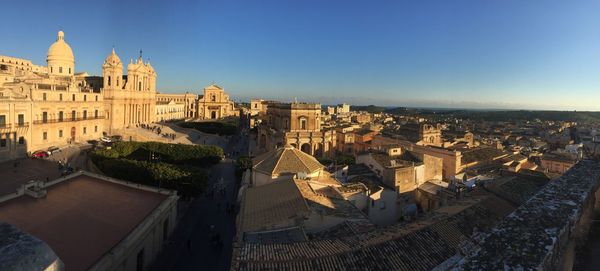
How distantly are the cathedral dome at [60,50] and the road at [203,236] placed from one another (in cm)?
4220

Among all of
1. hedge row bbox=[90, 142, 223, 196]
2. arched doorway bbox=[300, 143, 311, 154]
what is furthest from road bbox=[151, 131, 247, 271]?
arched doorway bbox=[300, 143, 311, 154]

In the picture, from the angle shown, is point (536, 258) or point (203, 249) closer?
point (536, 258)

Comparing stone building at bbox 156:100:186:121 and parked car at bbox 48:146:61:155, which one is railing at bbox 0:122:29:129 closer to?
parked car at bbox 48:146:61:155

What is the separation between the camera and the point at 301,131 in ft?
147

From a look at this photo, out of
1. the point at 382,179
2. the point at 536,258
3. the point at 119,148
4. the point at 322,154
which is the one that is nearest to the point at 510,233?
the point at 536,258

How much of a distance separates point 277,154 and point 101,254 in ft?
46.0

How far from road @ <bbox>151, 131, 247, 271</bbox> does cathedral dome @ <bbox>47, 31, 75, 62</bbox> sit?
42.2m

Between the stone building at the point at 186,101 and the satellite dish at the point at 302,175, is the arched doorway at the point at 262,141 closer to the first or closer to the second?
the satellite dish at the point at 302,175

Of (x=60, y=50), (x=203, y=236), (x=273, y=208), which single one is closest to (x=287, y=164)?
(x=203, y=236)

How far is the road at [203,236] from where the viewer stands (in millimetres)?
18062

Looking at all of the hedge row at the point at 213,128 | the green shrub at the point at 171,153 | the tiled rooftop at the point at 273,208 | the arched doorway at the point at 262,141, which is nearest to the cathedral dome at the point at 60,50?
the hedge row at the point at 213,128

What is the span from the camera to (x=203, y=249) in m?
19.6

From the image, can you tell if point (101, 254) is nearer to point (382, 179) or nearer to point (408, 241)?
point (408, 241)

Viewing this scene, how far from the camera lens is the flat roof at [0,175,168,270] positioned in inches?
536
